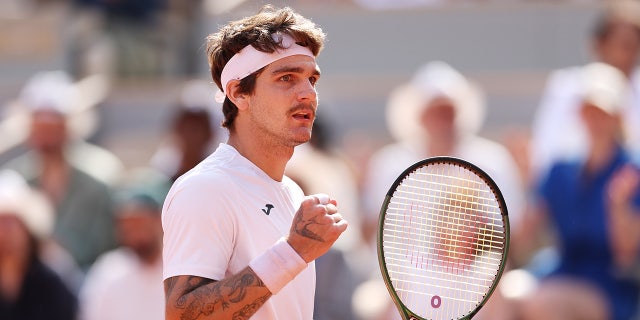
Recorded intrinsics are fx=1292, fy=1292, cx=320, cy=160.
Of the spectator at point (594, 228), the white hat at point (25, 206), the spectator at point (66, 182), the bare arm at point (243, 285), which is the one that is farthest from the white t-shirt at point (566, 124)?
the bare arm at point (243, 285)

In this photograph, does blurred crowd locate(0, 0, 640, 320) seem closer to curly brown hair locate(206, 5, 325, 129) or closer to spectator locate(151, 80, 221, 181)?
spectator locate(151, 80, 221, 181)

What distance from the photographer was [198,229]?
3145 millimetres

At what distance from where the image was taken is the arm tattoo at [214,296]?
3084 mm

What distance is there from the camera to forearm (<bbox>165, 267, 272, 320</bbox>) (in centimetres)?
309

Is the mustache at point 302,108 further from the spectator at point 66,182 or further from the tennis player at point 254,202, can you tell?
the spectator at point 66,182

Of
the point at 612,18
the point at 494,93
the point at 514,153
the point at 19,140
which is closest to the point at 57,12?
the point at 19,140

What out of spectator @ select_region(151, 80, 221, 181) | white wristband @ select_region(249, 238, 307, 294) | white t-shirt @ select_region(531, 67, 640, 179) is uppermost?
white t-shirt @ select_region(531, 67, 640, 179)

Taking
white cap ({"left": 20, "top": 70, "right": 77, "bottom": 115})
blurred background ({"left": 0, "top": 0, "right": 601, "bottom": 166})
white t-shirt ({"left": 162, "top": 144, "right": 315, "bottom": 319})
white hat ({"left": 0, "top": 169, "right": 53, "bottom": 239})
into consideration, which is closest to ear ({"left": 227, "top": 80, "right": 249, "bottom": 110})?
white t-shirt ({"left": 162, "top": 144, "right": 315, "bottom": 319})

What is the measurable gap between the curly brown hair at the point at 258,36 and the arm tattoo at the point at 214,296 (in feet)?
1.73

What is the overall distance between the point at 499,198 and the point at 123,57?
7110 mm

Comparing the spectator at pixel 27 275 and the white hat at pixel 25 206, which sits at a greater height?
the white hat at pixel 25 206

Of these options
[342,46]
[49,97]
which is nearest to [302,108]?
[49,97]

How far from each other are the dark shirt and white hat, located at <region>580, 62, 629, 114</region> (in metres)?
2.98

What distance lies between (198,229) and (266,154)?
344 millimetres
